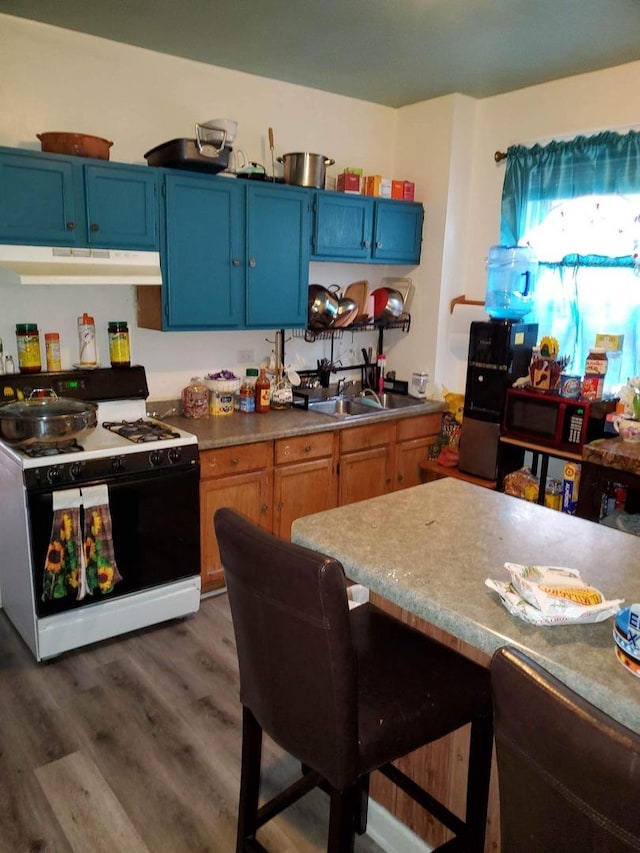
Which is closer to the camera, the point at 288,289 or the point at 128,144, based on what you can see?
the point at 128,144

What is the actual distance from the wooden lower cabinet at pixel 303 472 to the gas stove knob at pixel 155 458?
273 millimetres

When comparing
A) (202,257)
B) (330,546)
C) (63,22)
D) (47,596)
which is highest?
(63,22)

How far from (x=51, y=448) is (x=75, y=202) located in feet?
3.57

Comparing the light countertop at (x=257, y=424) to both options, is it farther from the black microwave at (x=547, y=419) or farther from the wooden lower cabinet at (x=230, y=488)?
the black microwave at (x=547, y=419)

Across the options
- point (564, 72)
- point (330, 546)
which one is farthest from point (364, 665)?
point (564, 72)

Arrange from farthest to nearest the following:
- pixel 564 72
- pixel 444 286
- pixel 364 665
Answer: pixel 444 286 → pixel 564 72 → pixel 364 665

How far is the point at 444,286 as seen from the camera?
13.4 ft

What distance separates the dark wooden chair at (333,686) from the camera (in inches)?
45.9

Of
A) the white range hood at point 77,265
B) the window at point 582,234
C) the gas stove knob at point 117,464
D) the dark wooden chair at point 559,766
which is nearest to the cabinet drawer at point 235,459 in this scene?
the gas stove knob at point 117,464

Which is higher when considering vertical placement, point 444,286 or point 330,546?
point 444,286

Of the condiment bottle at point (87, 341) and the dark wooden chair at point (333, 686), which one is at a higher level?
the condiment bottle at point (87, 341)

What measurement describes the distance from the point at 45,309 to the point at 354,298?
6.35 feet

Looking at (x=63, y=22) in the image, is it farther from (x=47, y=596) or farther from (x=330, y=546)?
(x=330, y=546)

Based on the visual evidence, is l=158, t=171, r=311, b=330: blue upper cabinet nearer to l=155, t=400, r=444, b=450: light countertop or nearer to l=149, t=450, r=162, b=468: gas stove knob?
l=155, t=400, r=444, b=450: light countertop
